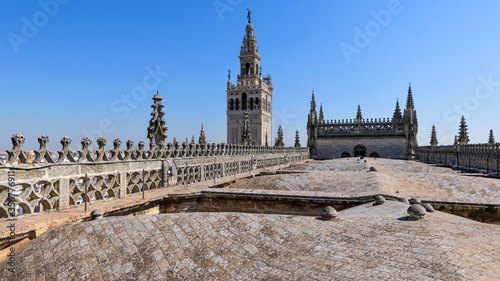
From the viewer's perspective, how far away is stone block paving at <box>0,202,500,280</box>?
418 centimetres

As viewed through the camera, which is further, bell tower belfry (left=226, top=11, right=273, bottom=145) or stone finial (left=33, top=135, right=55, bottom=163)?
bell tower belfry (left=226, top=11, right=273, bottom=145)

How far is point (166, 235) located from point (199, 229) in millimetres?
616

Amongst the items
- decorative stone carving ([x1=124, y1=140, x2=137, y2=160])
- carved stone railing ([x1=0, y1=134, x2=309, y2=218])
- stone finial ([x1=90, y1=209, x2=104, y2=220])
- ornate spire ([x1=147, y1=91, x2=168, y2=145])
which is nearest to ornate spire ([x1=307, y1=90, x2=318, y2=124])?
carved stone railing ([x1=0, y1=134, x2=309, y2=218])

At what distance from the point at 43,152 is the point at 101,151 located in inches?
71.7

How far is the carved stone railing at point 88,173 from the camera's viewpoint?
700 cm

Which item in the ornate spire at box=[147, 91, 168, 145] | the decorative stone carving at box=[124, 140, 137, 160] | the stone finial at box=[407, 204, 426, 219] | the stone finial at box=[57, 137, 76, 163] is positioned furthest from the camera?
the ornate spire at box=[147, 91, 168, 145]

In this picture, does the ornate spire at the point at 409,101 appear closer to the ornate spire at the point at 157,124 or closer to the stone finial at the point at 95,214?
the ornate spire at the point at 157,124

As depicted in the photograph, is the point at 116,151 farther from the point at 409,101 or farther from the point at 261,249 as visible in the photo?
the point at 409,101

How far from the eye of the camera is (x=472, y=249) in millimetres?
4355

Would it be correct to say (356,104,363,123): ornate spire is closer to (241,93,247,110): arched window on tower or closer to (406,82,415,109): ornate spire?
(406,82,415,109): ornate spire

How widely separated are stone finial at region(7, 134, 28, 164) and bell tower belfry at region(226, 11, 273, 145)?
261 feet

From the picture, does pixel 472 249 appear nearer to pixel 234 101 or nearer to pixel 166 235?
pixel 166 235

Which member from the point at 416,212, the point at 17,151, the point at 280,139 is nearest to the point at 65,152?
the point at 17,151

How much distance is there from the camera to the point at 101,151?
9.38m
